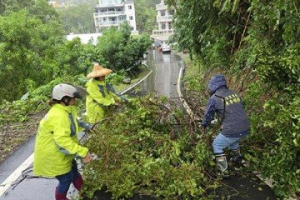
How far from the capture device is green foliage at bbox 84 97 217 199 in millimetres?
4234

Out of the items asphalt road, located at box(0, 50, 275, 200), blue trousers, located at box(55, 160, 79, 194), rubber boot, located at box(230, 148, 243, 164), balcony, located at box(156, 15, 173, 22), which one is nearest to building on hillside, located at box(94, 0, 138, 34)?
balcony, located at box(156, 15, 173, 22)

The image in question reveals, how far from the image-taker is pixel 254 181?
4574 millimetres

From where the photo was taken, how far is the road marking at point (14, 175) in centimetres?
507

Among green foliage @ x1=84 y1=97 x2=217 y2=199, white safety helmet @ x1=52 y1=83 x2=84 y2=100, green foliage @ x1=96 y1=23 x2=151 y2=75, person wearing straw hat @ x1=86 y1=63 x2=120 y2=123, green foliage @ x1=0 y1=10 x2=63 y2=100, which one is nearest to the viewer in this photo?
white safety helmet @ x1=52 y1=83 x2=84 y2=100

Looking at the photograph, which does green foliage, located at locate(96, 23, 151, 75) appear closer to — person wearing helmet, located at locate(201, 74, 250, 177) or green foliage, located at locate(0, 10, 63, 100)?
green foliage, located at locate(0, 10, 63, 100)

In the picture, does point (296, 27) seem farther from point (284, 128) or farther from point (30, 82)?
point (30, 82)

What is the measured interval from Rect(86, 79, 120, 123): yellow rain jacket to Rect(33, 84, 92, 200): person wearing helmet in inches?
69.9

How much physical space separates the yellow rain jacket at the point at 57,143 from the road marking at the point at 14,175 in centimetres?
173

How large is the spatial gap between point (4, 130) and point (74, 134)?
16.9 ft

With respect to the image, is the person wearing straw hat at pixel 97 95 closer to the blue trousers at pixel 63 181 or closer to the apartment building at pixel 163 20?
the blue trousers at pixel 63 181

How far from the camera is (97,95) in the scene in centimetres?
570

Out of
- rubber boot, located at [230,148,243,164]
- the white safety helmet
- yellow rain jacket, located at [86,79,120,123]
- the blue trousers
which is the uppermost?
the white safety helmet

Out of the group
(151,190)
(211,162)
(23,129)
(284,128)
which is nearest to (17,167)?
(23,129)

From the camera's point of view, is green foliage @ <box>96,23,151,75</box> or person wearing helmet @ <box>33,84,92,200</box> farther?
green foliage @ <box>96,23,151,75</box>
